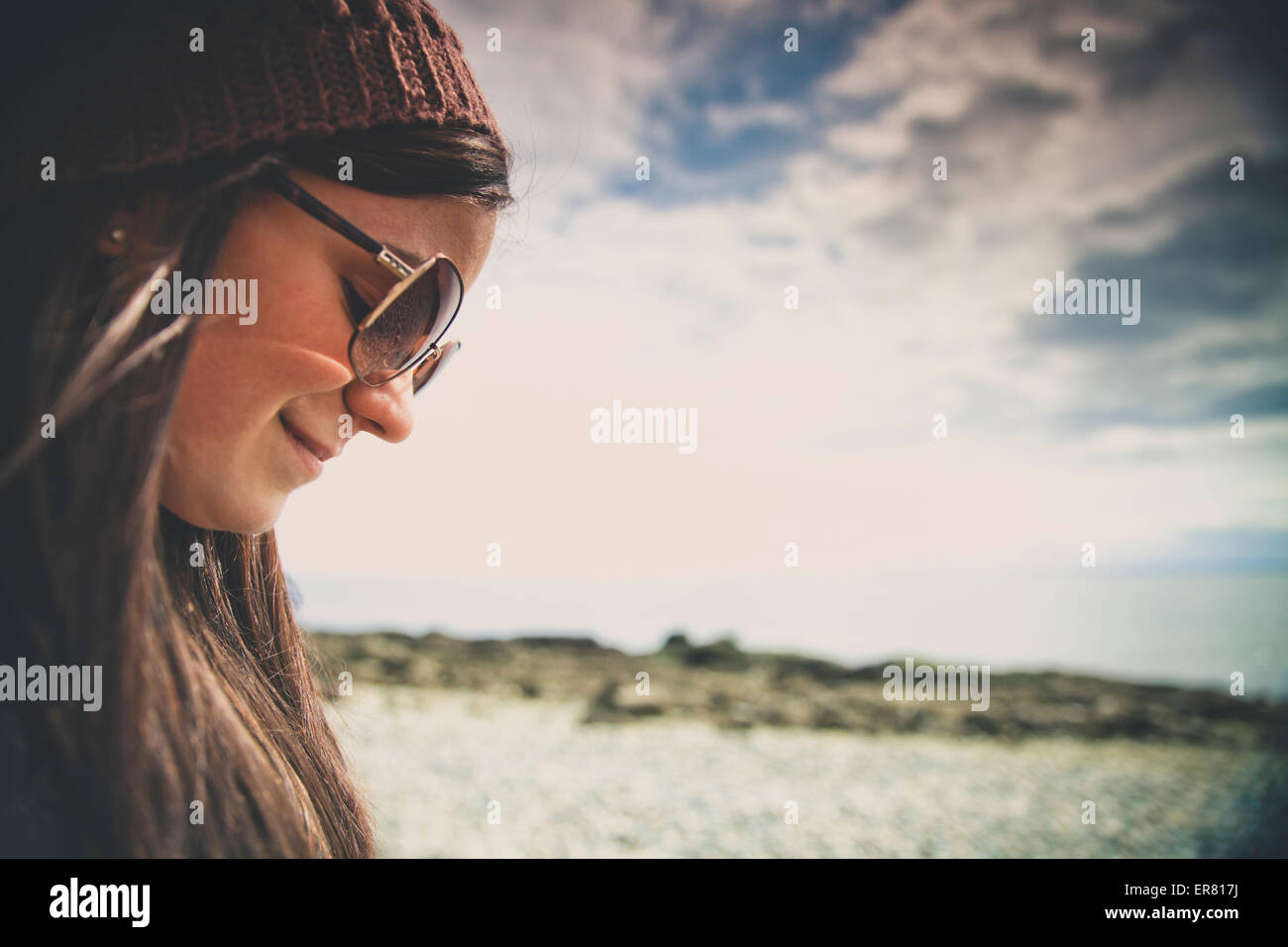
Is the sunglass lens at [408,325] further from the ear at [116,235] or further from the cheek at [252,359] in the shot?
the ear at [116,235]

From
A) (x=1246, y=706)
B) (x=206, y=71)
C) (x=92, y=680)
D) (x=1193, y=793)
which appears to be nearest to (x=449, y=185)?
(x=206, y=71)

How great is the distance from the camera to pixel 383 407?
1.24m

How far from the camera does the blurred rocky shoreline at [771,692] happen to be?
11172mm

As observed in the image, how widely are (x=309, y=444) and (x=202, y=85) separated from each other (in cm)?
48

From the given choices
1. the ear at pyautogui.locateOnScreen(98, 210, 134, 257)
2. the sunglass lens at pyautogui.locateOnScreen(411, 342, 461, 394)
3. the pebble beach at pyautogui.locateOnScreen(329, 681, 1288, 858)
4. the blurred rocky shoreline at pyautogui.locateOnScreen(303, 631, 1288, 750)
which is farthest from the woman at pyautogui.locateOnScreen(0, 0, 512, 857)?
the blurred rocky shoreline at pyautogui.locateOnScreen(303, 631, 1288, 750)

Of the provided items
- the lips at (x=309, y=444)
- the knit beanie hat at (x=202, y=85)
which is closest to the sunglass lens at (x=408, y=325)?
the lips at (x=309, y=444)

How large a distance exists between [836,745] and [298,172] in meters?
10.3

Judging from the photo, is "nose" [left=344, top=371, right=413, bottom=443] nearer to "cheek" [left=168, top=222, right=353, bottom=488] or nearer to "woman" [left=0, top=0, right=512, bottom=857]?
"woman" [left=0, top=0, right=512, bottom=857]

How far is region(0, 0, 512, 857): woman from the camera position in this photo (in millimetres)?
893

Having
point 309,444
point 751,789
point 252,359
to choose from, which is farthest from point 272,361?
point 751,789

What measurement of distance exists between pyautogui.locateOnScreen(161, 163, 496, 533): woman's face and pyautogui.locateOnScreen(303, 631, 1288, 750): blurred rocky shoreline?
988cm

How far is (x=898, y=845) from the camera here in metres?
7.66

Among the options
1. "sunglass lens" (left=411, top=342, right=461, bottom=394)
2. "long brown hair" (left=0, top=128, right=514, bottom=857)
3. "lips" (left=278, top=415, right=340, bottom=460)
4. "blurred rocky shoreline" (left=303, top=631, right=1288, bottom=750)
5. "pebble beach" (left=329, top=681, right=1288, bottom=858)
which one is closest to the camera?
"long brown hair" (left=0, top=128, right=514, bottom=857)
